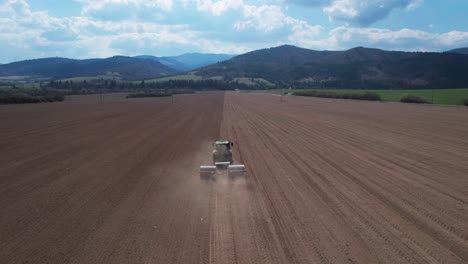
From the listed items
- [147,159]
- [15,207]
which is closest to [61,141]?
[147,159]

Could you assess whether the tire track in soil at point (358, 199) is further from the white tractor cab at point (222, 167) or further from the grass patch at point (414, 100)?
the grass patch at point (414, 100)

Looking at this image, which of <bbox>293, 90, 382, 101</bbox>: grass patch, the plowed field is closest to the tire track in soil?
the plowed field

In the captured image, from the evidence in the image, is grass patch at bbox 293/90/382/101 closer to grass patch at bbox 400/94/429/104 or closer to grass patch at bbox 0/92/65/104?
grass patch at bbox 400/94/429/104

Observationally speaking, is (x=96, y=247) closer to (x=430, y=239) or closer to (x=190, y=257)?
(x=190, y=257)

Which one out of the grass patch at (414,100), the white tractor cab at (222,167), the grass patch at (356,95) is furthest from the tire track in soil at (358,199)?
the grass patch at (356,95)

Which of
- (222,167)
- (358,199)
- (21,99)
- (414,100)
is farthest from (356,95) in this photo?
(358,199)

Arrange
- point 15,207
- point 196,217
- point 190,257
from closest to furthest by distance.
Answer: point 190,257 < point 196,217 < point 15,207
